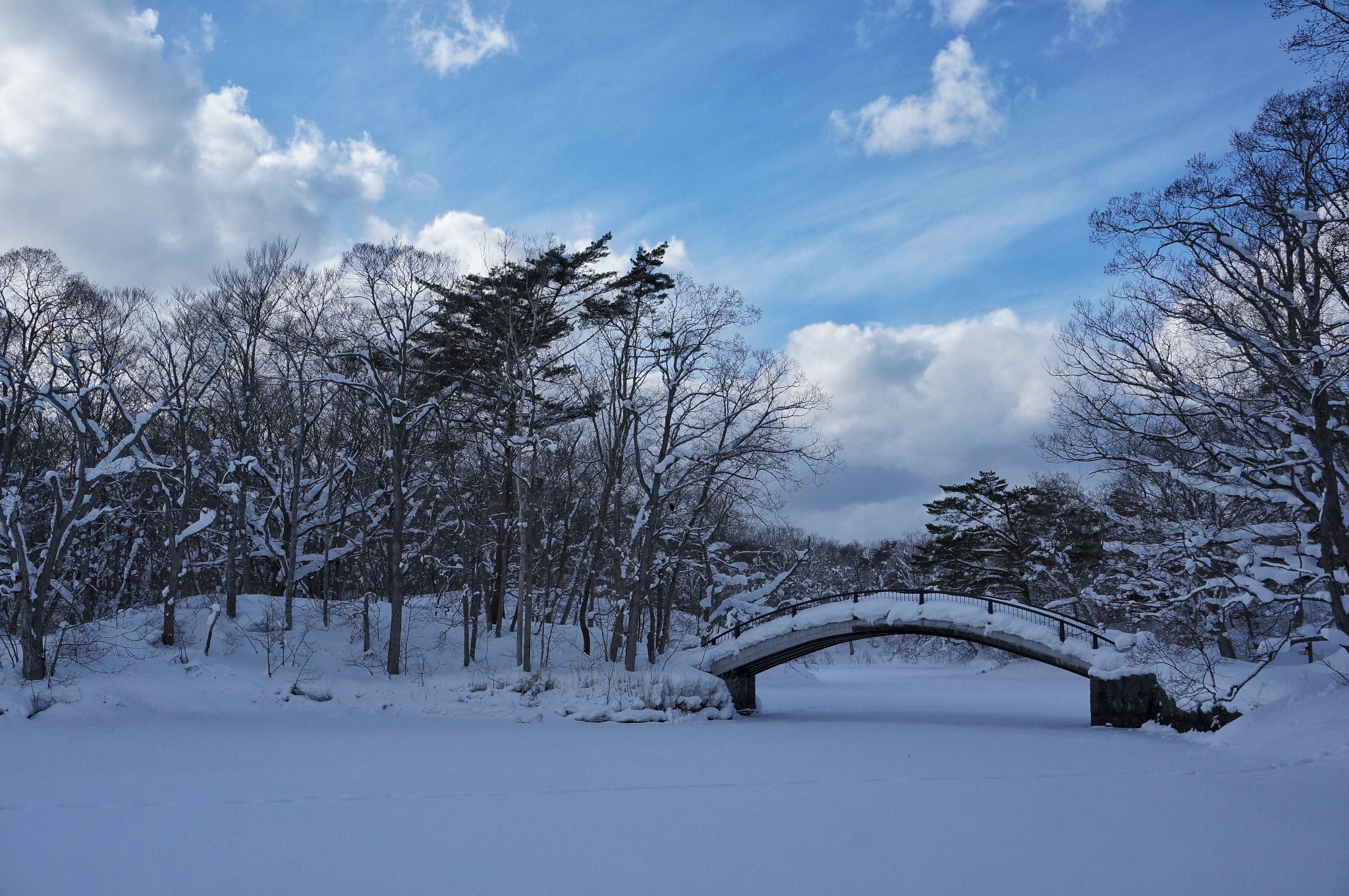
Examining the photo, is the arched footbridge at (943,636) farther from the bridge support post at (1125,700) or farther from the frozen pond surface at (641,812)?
the frozen pond surface at (641,812)

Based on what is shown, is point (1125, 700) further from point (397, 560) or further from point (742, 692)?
point (397, 560)

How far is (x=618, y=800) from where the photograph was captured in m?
13.0

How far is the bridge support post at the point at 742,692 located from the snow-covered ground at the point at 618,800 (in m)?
5.58

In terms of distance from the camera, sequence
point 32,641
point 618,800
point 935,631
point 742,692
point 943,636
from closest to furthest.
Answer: point 618,800 < point 32,641 < point 935,631 < point 943,636 < point 742,692

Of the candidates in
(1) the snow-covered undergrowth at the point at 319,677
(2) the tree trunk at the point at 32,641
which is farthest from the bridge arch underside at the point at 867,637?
(2) the tree trunk at the point at 32,641

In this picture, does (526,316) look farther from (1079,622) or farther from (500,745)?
(1079,622)

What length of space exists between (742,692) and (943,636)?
23.3ft

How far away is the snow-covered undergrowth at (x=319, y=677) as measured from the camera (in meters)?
20.2

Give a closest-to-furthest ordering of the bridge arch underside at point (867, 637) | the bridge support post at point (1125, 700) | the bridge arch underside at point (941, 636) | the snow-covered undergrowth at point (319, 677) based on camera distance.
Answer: the snow-covered undergrowth at point (319, 677), the bridge support post at point (1125, 700), the bridge arch underside at point (941, 636), the bridge arch underside at point (867, 637)

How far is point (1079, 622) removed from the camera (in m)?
24.5

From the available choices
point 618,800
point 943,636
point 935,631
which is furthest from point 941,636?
point 618,800

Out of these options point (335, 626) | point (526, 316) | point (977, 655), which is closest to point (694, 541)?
point (526, 316)

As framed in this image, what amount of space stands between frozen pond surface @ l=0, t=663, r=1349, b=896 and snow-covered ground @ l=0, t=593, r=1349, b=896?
0.06 meters

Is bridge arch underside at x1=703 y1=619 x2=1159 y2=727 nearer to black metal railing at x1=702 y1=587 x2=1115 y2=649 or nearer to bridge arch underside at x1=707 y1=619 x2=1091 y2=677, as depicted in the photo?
bridge arch underside at x1=707 y1=619 x2=1091 y2=677
